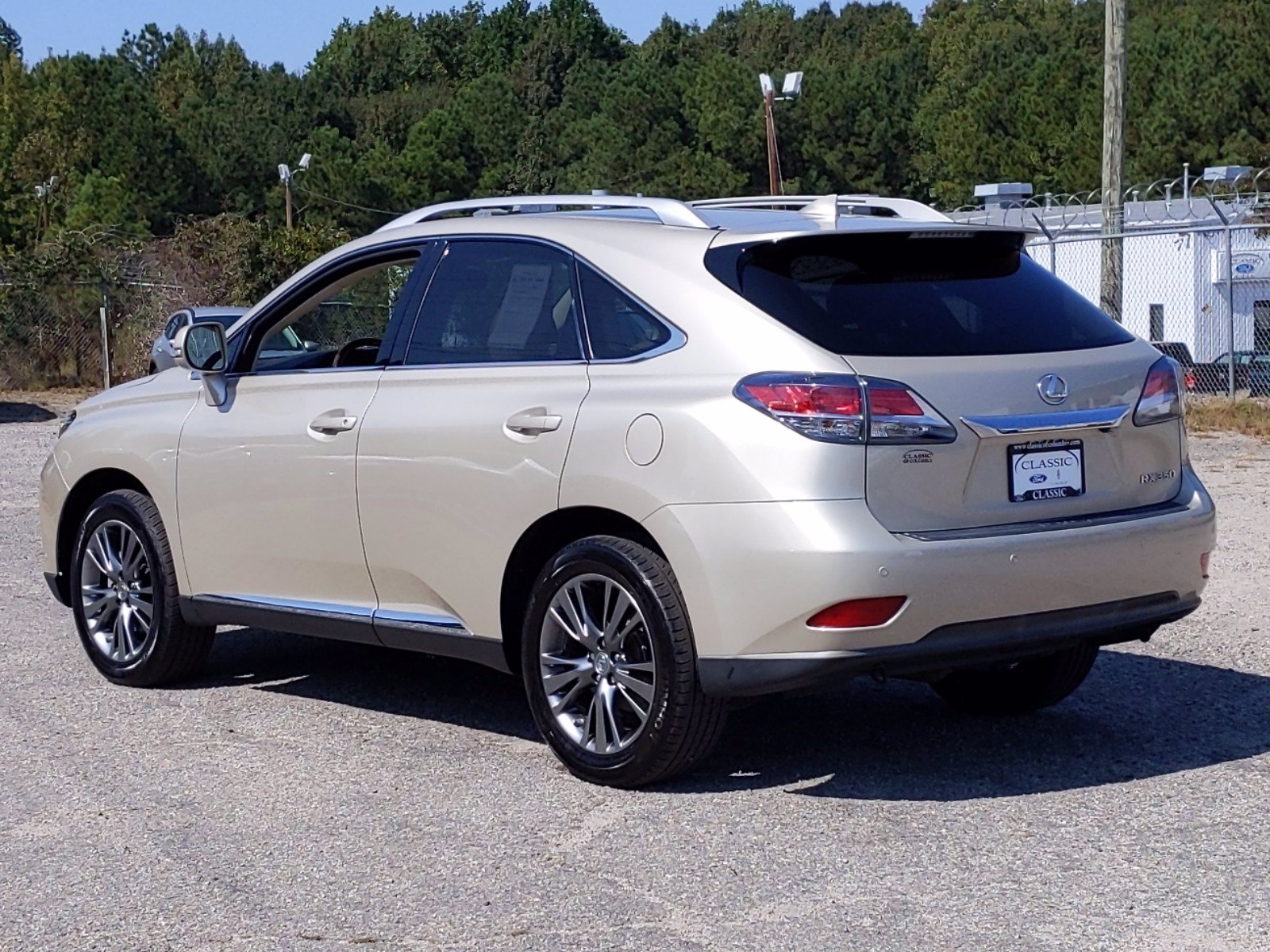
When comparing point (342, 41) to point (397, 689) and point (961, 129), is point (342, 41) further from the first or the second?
point (397, 689)

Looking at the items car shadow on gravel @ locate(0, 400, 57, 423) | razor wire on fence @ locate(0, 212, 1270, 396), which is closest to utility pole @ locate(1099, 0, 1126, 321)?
razor wire on fence @ locate(0, 212, 1270, 396)

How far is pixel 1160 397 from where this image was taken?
575cm

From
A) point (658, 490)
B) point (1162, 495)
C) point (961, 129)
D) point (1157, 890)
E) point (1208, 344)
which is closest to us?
point (1157, 890)

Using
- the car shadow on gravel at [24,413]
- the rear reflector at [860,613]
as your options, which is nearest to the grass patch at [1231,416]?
the rear reflector at [860,613]

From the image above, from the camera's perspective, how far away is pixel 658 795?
5.57m

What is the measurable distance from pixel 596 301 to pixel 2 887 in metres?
2.44

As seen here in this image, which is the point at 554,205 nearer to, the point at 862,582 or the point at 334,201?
the point at 862,582

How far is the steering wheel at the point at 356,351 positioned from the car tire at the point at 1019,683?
242cm

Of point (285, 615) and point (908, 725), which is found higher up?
point (285, 615)

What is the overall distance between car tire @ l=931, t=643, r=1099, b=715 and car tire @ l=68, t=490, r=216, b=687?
292 cm

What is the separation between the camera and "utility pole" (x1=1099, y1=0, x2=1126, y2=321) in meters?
21.7

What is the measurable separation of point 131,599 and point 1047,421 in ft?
12.7

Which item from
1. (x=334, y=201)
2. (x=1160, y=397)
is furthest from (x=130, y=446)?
(x=334, y=201)

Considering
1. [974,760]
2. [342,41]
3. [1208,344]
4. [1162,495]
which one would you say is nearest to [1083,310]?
[1162,495]
